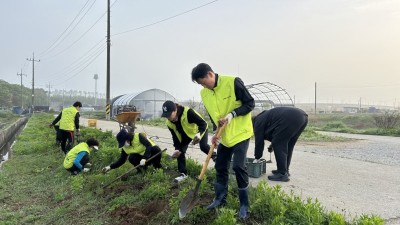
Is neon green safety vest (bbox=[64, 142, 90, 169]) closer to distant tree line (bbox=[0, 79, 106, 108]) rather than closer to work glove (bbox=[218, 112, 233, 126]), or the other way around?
work glove (bbox=[218, 112, 233, 126])

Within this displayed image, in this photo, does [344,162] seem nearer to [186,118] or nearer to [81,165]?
[186,118]

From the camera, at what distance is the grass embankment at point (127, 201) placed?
3.84 metres

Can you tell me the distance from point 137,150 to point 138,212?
1771 mm

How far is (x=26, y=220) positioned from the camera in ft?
18.0

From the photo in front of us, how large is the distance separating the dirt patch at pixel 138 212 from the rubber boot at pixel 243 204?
1.35 metres

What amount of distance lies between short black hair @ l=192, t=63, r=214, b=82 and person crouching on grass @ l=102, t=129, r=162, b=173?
115 inches

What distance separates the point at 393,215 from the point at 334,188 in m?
1.43

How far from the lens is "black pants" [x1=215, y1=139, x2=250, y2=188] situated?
153 inches

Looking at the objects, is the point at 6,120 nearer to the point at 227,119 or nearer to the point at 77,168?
the point at 77,168

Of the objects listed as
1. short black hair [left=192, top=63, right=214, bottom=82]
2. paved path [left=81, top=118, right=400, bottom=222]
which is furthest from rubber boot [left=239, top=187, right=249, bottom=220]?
short black hair [left=192, top=63, right=214, bottom=82]

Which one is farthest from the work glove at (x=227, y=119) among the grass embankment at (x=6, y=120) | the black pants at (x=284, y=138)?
the grass embankment at (x=6, y=120)

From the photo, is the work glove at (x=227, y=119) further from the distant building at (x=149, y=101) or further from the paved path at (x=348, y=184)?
the distant building at (x=149, y=101)

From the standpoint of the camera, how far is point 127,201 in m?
5.54

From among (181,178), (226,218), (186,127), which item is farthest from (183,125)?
(226,218)
